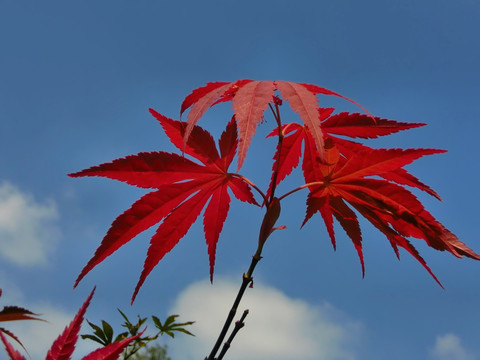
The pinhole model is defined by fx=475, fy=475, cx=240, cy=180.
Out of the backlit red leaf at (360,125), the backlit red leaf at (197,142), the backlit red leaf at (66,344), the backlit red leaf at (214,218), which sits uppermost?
the backlit red leaf at (360,125)

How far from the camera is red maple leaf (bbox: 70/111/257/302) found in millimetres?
1294

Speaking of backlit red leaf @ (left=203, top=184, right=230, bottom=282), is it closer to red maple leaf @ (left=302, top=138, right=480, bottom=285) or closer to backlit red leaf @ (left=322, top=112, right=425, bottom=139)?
red maple leaf @ (left=302, top=138, right=480, bottom=285)

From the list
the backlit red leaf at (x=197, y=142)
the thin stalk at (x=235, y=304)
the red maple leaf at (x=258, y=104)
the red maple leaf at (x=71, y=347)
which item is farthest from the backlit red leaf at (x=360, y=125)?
the red maple leaf at (x=71, y=347)

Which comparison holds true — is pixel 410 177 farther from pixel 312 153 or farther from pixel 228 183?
pixel 228 183

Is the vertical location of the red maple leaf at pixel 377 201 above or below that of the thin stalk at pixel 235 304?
above

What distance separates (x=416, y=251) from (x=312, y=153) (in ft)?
1.49

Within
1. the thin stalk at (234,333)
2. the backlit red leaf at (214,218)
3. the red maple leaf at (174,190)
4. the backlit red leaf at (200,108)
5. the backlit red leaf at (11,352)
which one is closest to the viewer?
the backlit red leaf at (11,352)

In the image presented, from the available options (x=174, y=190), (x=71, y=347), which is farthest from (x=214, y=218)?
(x=71, y=347)

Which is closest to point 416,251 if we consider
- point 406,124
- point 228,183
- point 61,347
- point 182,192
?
point 406,124

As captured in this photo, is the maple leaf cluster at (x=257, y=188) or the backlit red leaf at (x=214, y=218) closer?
→ the maple leaf cluster at (x=257, y=188)

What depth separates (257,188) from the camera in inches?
54.4

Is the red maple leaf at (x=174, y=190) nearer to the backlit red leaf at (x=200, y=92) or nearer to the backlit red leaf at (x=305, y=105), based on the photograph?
the backlit red leaf at (x=200, y=92)

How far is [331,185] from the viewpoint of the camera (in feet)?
4.80

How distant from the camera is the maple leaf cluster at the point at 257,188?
1.25 m
